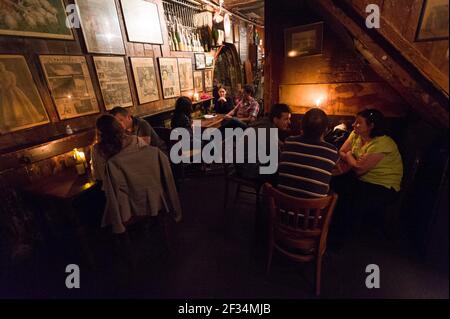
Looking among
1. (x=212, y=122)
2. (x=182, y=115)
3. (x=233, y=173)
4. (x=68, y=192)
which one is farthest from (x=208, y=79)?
(x=68, y=192)

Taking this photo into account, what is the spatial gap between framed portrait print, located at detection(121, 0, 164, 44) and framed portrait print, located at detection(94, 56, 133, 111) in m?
0.60

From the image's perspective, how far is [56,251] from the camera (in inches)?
94.8

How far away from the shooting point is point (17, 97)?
2.13 meters

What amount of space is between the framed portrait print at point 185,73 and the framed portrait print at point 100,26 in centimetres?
160

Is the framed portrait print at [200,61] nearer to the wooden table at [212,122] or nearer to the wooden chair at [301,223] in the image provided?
the wooden table at [212,122]

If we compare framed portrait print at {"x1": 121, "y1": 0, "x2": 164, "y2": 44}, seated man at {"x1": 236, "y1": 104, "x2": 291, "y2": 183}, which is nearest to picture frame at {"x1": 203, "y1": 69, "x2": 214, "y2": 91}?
framed portrait print at {"x1": 121, "y1": 0, "x2": 164, "y2": 44}

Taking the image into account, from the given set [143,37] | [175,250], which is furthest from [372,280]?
[143,37]

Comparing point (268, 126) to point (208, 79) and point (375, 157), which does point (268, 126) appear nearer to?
point (375, 157)

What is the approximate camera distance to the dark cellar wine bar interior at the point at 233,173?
175cm

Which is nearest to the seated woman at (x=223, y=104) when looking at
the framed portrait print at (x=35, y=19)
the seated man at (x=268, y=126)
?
the seated man at (x=268, y=126)

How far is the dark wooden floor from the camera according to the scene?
74.0 inches

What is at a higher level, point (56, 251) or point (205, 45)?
point (205, 45)
